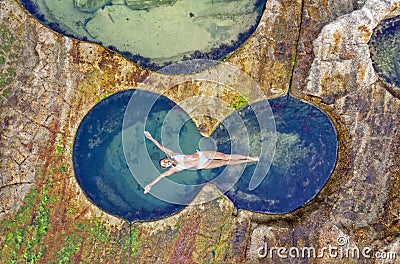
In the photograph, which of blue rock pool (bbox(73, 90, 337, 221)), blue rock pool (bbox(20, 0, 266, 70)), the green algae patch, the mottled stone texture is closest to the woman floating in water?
blue rock pool (bbox(73, 90, 337, 221))

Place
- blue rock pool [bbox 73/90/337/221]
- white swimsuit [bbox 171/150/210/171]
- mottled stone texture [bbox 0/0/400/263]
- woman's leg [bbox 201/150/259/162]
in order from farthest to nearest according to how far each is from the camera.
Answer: blue rock pool [bbox 73/90/337/221]
woman's leg [bbox 201/150/259/162]
mottled stone texture [bbox 0/0/400/263]
white swimsuit [bbox 171/150/210/171]

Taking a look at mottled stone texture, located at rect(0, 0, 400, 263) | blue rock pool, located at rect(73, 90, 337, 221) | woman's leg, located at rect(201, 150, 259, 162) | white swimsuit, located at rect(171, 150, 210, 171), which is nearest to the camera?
white swimsuit, located at rect(171, 150, 210, 171)

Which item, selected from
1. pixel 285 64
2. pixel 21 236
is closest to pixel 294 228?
pixel 285 64

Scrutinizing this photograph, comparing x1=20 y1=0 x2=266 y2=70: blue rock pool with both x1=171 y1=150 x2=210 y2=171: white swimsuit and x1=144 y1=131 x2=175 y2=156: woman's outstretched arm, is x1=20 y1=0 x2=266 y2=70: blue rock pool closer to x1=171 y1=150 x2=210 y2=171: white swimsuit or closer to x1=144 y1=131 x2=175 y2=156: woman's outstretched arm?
x1=144 y1=131 x2=175 y2=156: woman's outstretched arm

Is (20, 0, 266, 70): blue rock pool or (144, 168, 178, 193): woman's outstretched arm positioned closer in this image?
(144, 168, 178, 193): woman's outstretched arm

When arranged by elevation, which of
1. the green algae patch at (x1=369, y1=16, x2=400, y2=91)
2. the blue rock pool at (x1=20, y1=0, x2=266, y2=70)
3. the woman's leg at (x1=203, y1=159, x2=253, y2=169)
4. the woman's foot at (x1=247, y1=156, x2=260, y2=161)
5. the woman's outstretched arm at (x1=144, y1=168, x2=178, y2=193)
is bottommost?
the woman's outstretched arm at (x1=144, y1=168, x2=178, y2=193)

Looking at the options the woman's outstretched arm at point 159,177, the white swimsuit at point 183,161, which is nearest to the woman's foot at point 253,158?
the white swimsuit at point 183,161

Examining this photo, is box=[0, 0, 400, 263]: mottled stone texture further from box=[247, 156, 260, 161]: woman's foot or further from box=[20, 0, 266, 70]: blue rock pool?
box=[247, 156, 260, 161]: woman's foot

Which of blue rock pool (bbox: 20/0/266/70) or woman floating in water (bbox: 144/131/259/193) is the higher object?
blue rock pool (bbox: 20/0/266/70)
